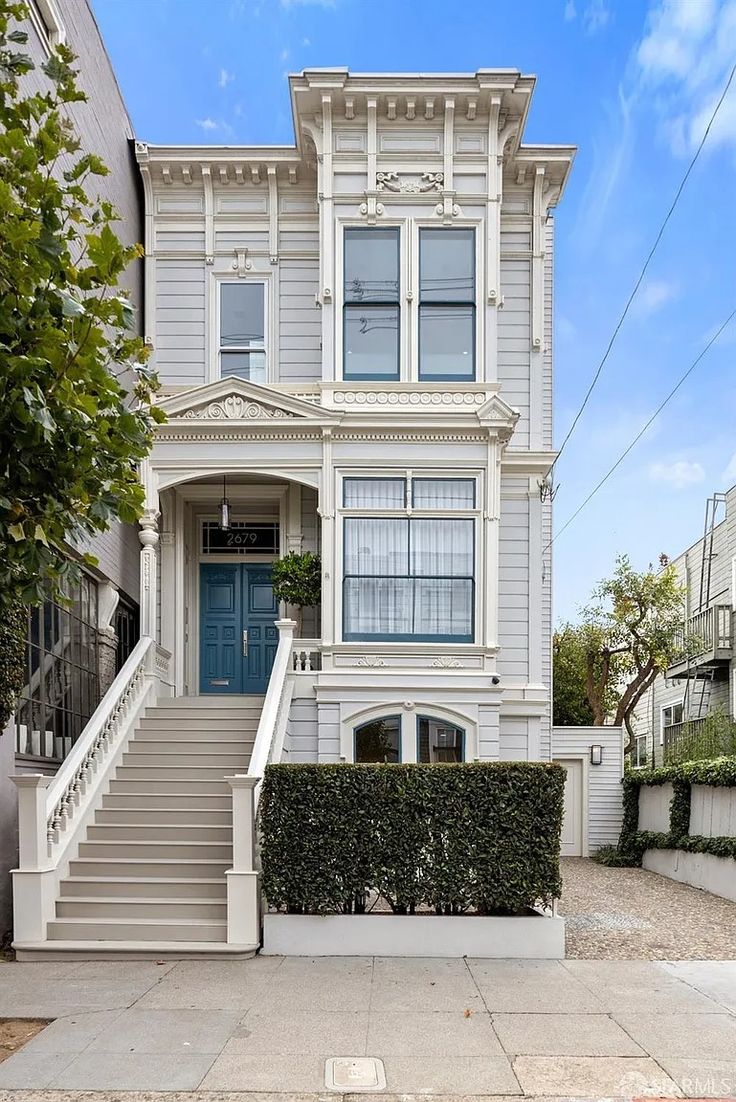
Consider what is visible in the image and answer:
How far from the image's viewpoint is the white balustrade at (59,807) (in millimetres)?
8633

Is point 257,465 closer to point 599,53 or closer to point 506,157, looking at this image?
point 506,157

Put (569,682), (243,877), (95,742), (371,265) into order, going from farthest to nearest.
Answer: (569,682)
(371,265)
(95,742)
(243,877)

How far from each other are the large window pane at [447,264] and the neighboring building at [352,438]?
0.03 meters

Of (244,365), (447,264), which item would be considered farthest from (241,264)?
(447,264)

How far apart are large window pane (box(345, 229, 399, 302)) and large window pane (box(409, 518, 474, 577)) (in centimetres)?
322

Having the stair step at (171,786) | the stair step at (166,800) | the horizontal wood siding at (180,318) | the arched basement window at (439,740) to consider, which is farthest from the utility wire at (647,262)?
the stair step at (166,800)

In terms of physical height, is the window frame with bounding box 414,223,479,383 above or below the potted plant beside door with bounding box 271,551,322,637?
above

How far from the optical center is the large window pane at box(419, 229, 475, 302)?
13367 millimetres

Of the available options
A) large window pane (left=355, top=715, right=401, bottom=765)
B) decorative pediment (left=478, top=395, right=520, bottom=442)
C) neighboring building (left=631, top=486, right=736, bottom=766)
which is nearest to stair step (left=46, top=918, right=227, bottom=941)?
large window pane (left=355, top=715, right=401, bottom=765)

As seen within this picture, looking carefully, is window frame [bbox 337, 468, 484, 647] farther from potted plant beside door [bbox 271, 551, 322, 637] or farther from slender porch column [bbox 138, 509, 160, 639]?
slender porch column [bbox 138, 509, 160, 639]

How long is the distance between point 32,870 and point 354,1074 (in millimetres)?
4227

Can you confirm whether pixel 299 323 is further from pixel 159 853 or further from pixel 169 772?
pixel 159 853

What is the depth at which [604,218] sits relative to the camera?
44000mm

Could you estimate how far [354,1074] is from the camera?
5668mm
